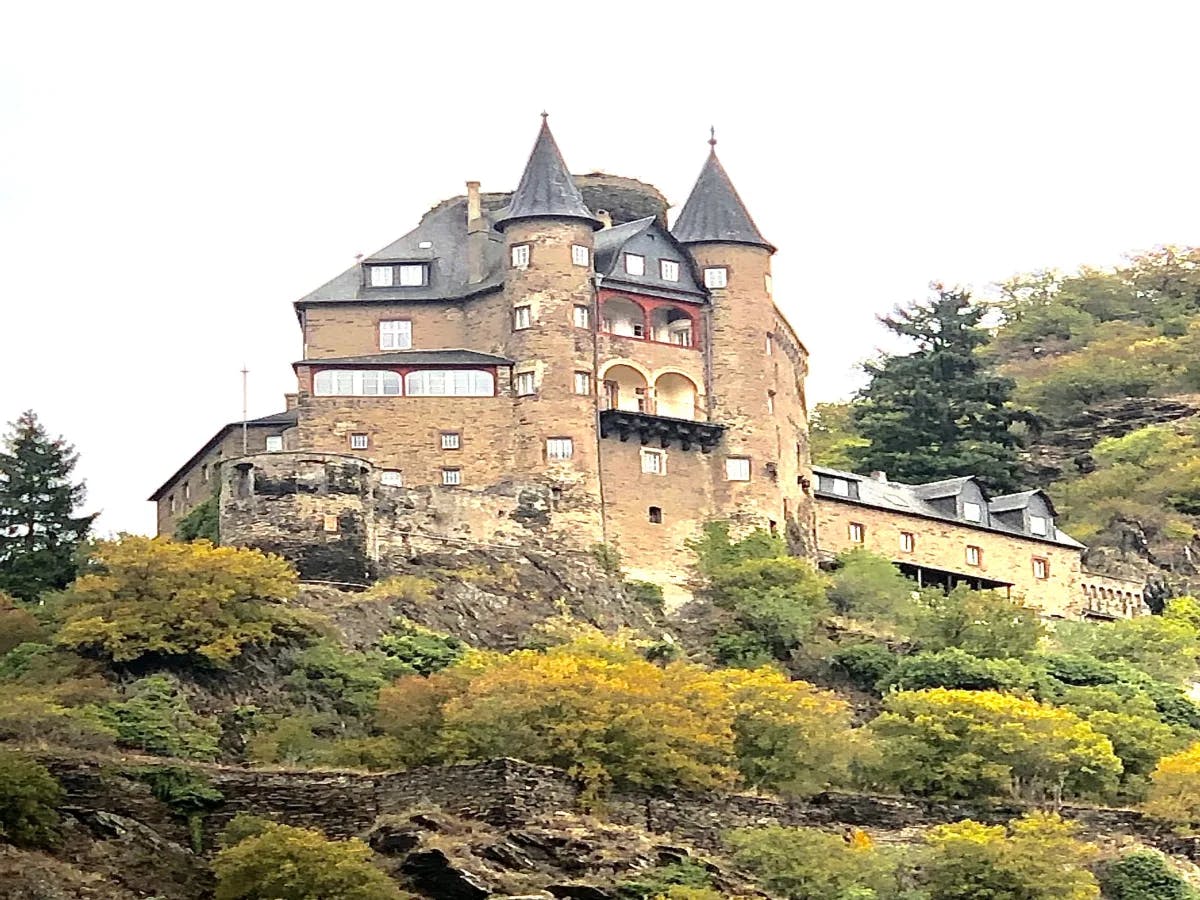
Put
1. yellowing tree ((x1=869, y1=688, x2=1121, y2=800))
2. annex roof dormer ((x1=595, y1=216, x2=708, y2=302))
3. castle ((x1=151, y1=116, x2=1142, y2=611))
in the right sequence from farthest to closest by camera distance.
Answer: annex roof dormer ((x1=595, y1=216, x2=708, y2=302)) < castle ((x1=151, y1=116, x2=1142, y2=611)) < yellowing tree ((x1=869, y1=688, x2=1121, y2=800))

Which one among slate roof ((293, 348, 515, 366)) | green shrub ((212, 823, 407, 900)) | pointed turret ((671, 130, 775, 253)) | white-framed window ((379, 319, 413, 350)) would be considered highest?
pointed turret ((671, 130, 775, 253))

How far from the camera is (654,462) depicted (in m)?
88.4

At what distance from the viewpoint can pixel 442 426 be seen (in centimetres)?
8612

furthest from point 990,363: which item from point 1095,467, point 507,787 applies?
point 507,787

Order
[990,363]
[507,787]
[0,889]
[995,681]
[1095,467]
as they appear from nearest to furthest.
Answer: [0,889] < [507,787] < [995,681] < [1095,467] < [990,363]

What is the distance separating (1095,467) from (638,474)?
33.1 meters

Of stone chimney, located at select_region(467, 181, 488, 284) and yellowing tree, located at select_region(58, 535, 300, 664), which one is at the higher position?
stone chimney, located at select_region(467, 181, 488, 284)

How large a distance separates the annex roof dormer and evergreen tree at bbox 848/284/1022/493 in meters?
19.7

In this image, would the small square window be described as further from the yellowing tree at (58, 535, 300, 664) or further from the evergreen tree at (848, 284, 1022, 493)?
the evergreen tree at (848, 284, 1022, 493)

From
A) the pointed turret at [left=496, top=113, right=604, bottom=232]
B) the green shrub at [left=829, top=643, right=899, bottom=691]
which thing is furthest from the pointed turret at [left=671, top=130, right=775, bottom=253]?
the green shrub at [left=829, top=643, right=899, bottom=691]

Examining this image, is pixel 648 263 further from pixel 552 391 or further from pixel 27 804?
pixel 27 804

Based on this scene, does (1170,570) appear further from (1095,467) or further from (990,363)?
(990,363)

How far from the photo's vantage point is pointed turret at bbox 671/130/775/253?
91.4m

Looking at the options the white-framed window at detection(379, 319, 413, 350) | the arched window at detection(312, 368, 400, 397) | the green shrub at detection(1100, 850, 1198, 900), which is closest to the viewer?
the green shrub at detection(1100, 850, 1198, 900)
